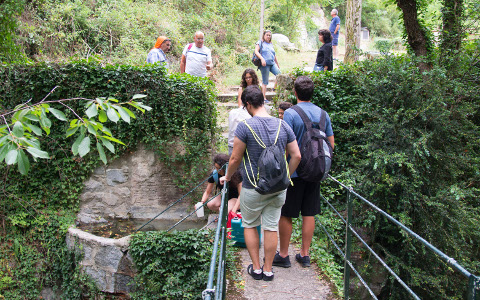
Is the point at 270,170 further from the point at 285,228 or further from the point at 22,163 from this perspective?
the point at 22,163

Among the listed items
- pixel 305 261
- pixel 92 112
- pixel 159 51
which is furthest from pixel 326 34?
pixel 92 112

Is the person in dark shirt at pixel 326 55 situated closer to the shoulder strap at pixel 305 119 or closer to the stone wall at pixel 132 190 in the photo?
the stone wall at pixel 132 190

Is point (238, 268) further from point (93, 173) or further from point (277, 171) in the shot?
point (93, 173)

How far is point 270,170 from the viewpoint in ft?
11.1

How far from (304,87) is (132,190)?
4.33 meters

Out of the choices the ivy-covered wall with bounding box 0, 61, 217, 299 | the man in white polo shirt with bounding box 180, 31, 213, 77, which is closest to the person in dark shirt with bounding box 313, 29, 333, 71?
the man in white polo shirt with bounding box 180, 31, 213, 77

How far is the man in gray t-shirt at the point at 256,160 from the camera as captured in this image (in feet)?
Answer: 11.4

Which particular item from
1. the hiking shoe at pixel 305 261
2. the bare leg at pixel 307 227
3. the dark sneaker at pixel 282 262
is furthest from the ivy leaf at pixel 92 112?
the hiking shoe at pixel 305 261

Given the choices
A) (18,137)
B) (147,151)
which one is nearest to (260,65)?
(147,151)

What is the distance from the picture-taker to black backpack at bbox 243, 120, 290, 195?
3.38 metres

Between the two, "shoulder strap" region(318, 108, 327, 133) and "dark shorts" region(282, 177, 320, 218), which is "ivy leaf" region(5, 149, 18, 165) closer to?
"dark shorts" region(282, 177, 320, 218)

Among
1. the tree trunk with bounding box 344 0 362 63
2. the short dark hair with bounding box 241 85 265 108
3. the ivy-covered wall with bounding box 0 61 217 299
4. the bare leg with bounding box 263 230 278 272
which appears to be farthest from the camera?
the tree trunk with bounding box 344 0 362 63

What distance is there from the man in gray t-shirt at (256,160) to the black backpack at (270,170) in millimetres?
42

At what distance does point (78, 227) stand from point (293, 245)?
4.00 metres
